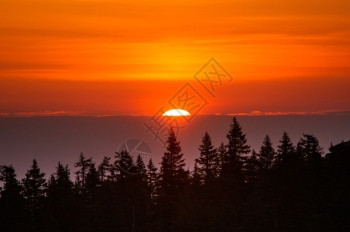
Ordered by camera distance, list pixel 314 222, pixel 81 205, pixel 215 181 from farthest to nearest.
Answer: pixel 81 205, pixel 215 181, pixel 314 222

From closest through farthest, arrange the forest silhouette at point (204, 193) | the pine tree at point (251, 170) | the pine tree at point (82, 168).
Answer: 1. the forest silhouette at point (204, 193)
2. the pine tree at point (251, 170)
3. the pine tree at point (82, 168)

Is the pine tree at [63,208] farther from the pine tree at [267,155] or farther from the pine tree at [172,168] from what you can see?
the pine tree at [267,155]

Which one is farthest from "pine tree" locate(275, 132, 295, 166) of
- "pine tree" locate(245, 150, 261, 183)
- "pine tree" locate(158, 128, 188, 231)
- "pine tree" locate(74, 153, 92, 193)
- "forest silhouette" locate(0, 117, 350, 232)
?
"pine tree" locate(74, 153, 92, 193)

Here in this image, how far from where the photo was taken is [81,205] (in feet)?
479

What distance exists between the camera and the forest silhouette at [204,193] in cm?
12744

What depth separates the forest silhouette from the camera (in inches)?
5017

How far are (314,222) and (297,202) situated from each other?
15.7 feet

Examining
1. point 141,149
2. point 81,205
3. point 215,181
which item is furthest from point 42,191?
point 215,181

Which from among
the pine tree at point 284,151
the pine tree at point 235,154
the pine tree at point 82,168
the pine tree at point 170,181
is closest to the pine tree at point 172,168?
the pine tree at point 170,181

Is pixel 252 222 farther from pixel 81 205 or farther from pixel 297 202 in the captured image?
pixel 81 205

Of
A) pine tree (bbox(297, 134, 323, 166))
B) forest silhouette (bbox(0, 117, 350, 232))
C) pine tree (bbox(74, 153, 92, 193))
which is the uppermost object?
pine tree (bbox(74, 153, 92, 193))

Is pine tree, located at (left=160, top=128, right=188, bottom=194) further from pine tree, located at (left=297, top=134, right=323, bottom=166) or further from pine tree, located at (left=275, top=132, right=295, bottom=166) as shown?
pine tree, located at (left=297, top=134, right=323, bottom=166)

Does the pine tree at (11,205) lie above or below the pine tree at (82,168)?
below

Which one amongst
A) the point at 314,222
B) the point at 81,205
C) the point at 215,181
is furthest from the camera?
the point at 81,205
